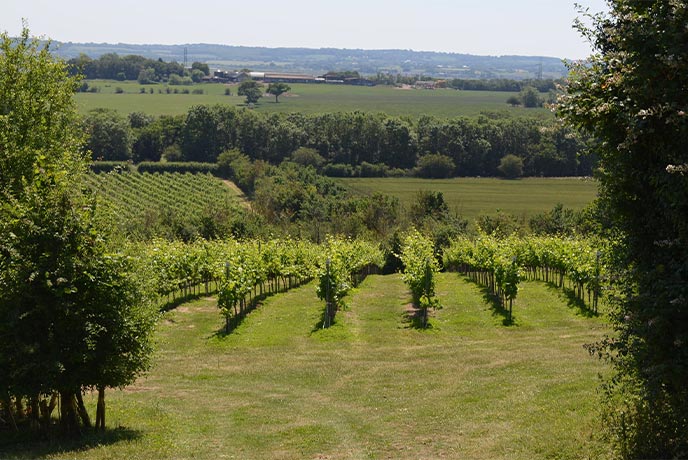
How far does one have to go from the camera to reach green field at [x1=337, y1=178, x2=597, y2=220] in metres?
96.8

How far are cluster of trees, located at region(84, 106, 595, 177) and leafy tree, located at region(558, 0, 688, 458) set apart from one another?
114124 mm

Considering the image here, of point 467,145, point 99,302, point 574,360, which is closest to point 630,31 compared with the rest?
point 99,302

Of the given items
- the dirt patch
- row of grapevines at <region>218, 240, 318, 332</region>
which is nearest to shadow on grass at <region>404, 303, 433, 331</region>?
row of grapevines at <region>218, 240, 318, 332</region>

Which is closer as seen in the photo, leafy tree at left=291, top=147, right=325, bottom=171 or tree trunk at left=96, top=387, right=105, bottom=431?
tree trunk at left=96, top=387, right=105, bottom=431

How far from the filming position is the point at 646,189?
11.9 metres

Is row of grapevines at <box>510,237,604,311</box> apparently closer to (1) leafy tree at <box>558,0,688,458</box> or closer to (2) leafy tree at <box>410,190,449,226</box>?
(1) leafy tree at <box>558,0,688,458</box>

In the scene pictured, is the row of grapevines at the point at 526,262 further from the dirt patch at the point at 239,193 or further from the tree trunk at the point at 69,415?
the dirt patch at the point at 239,193

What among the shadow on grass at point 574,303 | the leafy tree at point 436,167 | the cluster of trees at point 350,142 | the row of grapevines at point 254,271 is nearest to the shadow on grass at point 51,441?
the row of grapevines at point 254,271

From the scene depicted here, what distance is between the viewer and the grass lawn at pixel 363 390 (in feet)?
47.2

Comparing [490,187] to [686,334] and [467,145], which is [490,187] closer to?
[467,145]

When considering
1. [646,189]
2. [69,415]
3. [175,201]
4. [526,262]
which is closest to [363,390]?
[69,415]

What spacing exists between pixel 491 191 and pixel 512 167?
617 inches

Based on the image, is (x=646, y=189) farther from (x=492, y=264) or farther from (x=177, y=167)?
(x=177, y=167)

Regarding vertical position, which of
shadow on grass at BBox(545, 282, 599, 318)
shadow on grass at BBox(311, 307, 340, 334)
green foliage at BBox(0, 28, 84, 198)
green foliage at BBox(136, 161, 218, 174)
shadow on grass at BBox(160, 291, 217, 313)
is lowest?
green foliage at BBox(136, 161, 218, 174)
